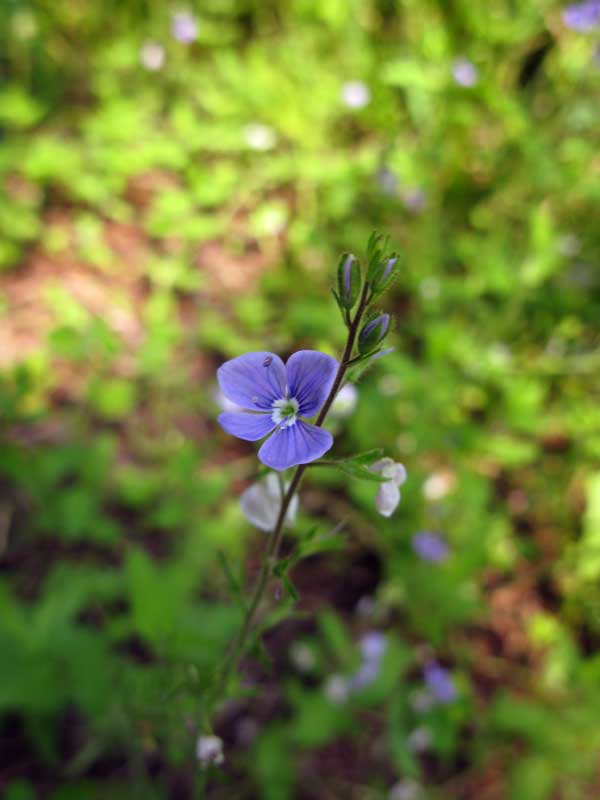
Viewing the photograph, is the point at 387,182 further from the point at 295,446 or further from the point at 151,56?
the point at 295,446

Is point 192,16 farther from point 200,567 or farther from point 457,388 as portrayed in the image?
point 200,567

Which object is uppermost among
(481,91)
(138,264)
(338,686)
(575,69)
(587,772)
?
(575,69)

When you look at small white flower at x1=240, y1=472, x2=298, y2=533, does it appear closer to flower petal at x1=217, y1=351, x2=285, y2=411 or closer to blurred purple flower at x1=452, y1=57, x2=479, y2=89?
flower petal at x1=217, y1=351, x2=285, y2=411

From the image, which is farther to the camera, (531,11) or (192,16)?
(192,16)

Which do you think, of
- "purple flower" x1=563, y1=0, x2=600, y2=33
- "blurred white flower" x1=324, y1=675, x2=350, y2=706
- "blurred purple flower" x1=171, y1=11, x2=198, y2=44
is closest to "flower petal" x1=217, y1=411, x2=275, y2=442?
"blurred white flower" x1=324, y1=675, x2=350, y2=706

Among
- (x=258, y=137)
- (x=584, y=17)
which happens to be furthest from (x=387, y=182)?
(x=584, y=17)

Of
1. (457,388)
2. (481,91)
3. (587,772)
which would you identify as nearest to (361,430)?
(457,388)

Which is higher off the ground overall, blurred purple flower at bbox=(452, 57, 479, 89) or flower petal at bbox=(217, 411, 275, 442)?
blurred purple flower at bbox=(452, 57, 479, 89)
